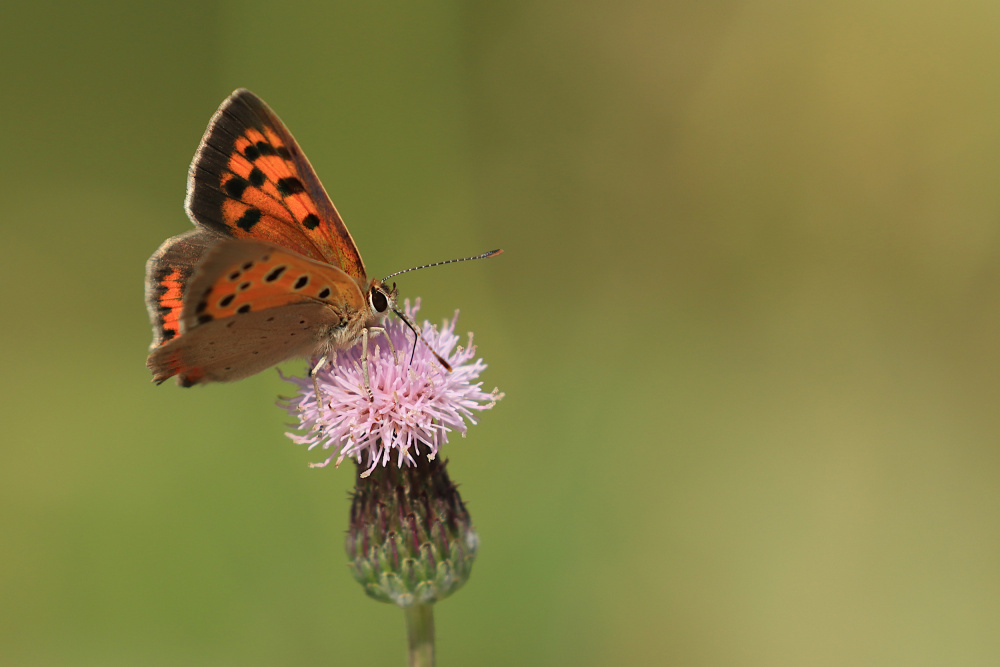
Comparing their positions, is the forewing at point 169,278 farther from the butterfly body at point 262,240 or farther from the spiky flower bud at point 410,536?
the spiky flower bud at point 410,536

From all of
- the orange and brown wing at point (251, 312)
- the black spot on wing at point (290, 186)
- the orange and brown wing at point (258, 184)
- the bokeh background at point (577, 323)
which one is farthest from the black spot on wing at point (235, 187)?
the bokeh background at point (577, 323)

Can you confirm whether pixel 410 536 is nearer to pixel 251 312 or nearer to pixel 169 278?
pixel 251 312

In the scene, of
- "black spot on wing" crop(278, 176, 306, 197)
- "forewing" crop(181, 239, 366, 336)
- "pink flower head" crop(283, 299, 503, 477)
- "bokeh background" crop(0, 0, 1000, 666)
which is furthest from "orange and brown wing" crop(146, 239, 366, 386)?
"bokeh background" crop(0, 0, 1000, 666)

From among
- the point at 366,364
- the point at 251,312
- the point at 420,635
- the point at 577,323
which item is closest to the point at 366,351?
the point at 366,364

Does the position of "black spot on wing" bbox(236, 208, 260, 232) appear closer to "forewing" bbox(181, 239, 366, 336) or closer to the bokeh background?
"forewing" bbox(181, 239, 366, 336)

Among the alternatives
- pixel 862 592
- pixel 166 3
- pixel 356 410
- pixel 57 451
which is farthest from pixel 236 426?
pixel 862 592

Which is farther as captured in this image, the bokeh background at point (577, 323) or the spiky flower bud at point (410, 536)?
the bokeh background at point (577, 323)
